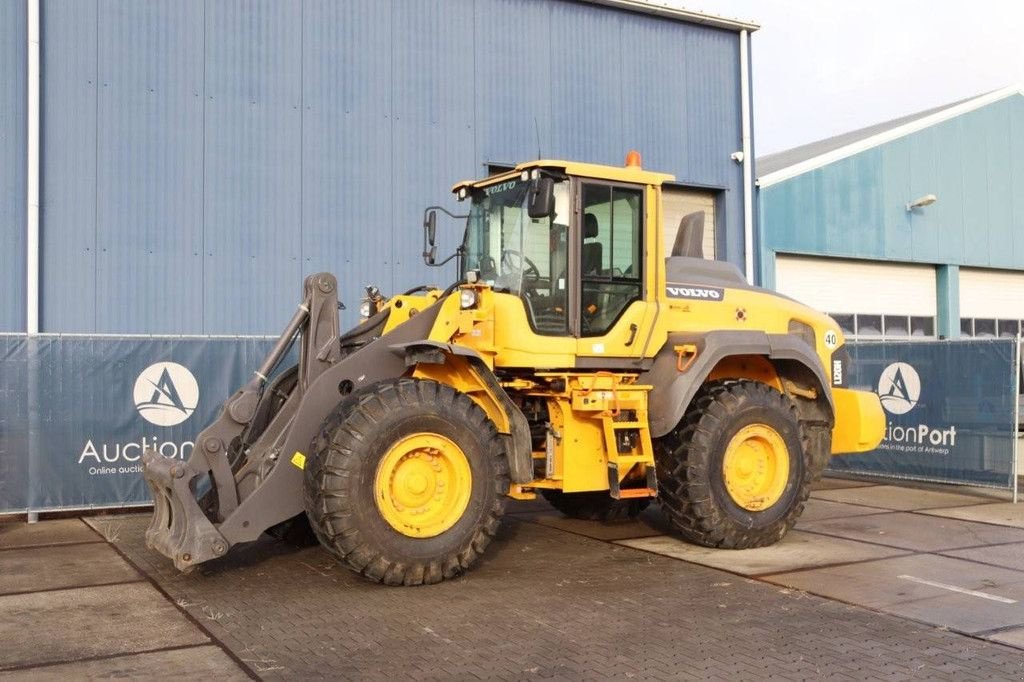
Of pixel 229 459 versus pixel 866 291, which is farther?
pixel 866 291

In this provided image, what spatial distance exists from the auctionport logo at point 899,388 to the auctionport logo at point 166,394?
8658 mm

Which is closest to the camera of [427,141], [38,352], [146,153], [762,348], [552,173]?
[552,173]

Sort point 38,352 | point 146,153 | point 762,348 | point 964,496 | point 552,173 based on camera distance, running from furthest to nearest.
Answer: point 146,153
point 964,496
point 38,352
point 762,348
point 552,173

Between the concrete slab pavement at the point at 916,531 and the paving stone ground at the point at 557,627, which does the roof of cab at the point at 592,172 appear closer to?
the paving stone ground at the point at 557,627

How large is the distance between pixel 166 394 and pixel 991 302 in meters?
18.1

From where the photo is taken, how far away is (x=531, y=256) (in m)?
8.20

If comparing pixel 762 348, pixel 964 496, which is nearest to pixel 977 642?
pixel 762 348

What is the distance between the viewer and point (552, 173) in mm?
8125

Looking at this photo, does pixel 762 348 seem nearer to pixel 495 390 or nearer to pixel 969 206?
pixel 495 390

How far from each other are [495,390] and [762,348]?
2.58m

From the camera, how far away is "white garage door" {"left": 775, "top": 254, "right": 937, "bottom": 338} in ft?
63.4

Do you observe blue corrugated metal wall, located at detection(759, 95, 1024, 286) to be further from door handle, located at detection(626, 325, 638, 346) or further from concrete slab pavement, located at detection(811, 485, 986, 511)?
door handle, located at detection(626, 325, 638, 346)

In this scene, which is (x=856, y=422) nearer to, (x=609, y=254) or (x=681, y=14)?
(x=609, y=254)

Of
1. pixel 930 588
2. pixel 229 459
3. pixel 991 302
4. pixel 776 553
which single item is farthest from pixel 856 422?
pixel 991 302
